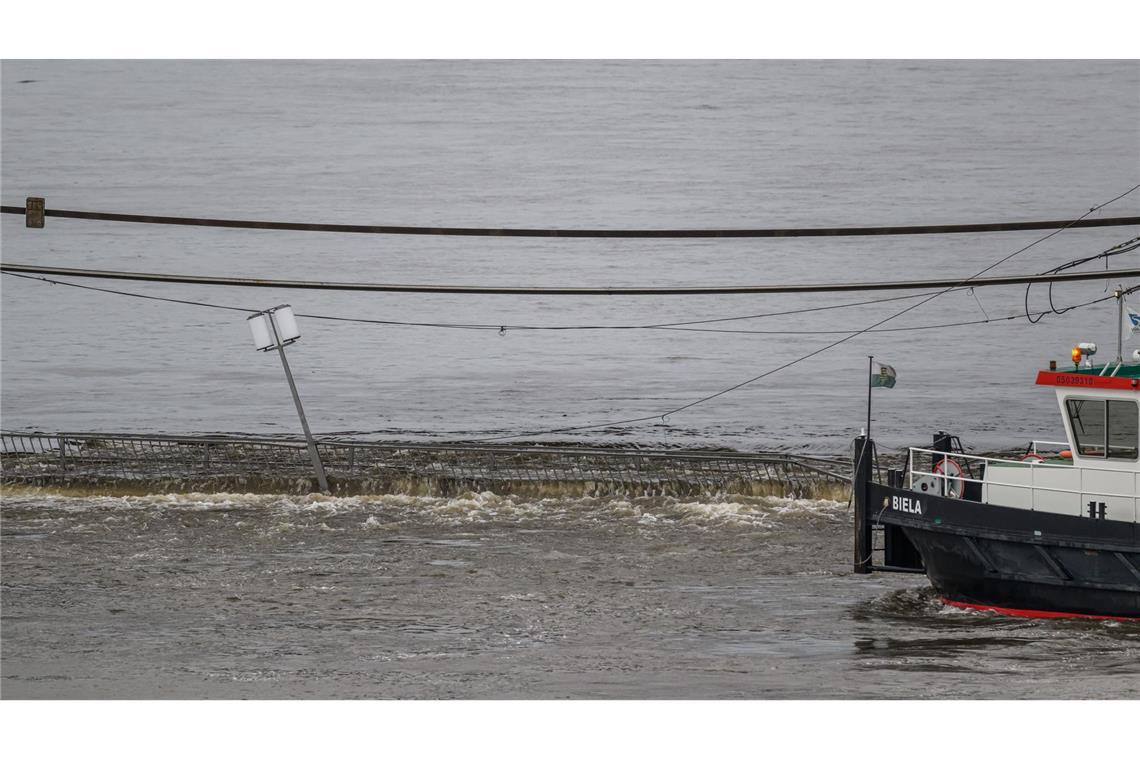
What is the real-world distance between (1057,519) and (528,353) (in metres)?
33.6

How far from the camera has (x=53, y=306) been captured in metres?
59.0

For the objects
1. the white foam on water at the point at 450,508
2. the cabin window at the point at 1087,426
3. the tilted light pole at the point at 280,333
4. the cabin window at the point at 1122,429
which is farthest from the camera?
the tilted light pole at the point at 280,333

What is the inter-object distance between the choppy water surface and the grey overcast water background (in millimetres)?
87

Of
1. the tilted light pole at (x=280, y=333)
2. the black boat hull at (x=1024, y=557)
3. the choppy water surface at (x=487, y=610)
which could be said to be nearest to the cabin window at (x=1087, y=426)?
the black boat hull at (x=1024, y=557)

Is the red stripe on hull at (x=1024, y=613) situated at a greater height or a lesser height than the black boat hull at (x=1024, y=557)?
lesser

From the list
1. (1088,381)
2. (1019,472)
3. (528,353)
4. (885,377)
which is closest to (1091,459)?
(1088,381)

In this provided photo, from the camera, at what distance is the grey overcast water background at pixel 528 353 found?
19.3 m

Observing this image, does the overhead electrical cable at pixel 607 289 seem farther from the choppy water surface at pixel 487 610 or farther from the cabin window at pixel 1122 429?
the choppy water surface at pixel 487 610

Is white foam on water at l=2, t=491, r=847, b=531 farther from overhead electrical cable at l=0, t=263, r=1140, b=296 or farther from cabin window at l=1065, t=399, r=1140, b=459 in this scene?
cabin window at l=1065, t=399, r=1140, b=459

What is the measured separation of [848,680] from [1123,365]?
7.17 meters

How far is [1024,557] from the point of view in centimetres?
2105

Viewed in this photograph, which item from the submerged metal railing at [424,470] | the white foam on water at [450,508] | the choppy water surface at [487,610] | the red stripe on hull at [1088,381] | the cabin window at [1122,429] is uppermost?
the red stripe on hull at [1088,381]

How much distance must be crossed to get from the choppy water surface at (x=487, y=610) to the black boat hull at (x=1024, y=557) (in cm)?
43

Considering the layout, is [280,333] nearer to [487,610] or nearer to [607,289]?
[607,289]
